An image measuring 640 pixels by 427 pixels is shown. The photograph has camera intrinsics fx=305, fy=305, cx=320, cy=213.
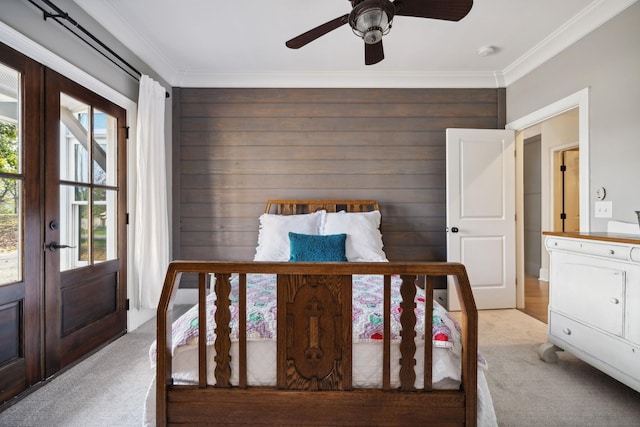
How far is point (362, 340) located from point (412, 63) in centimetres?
285

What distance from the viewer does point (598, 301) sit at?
1.78m

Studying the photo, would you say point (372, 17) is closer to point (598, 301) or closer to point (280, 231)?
point (280, 231)

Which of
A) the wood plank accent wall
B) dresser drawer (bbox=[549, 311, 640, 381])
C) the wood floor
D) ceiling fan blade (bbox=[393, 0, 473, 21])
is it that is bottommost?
the wood floor

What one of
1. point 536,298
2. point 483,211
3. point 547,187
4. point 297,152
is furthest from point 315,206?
point 547,187

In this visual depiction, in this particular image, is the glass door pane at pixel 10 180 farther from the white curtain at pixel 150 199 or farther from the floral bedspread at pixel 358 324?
the floral bedspread at pixel 358 324

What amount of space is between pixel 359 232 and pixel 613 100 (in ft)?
6.82

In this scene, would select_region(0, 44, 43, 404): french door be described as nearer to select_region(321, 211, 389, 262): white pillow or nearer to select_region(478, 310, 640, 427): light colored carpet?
select_region(321, 211, 389, 262): white pillow

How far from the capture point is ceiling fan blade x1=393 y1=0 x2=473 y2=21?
159 centimetres

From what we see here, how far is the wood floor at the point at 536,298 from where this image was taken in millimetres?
3149

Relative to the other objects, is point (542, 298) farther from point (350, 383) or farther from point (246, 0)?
point (246, 0)

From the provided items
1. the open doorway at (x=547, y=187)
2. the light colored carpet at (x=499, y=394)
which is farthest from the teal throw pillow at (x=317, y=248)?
the open doorway at (x=547, y=187)

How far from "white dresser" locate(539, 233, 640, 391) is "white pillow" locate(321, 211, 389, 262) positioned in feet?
4.00

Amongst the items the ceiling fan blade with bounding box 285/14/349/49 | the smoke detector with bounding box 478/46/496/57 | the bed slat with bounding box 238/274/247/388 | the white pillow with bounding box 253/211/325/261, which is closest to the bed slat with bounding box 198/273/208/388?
the bed slat with bounding box 238/274/247/388

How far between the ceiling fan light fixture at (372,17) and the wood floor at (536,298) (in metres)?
3.03
